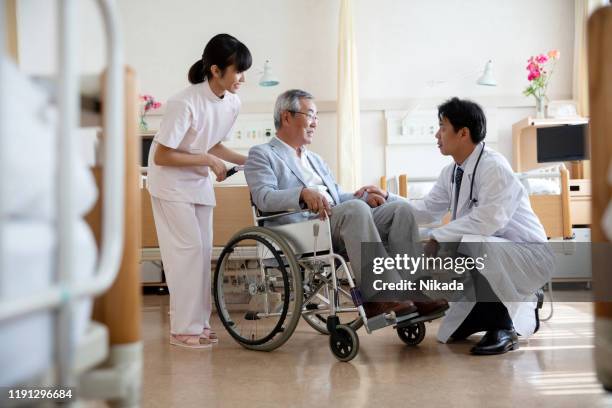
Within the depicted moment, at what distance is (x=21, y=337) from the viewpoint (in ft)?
2.00

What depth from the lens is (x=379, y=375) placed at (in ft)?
6.66

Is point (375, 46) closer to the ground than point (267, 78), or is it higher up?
higher up

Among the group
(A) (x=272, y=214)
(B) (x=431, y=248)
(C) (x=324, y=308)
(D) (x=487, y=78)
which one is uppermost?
(D) (x=487, y=78)

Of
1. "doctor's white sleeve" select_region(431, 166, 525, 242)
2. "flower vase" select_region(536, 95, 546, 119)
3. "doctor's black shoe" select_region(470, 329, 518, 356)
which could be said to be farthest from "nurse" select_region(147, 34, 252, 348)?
"flower vase" select_region(536, 95, 546, 119)

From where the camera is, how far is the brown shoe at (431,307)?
2.29 m

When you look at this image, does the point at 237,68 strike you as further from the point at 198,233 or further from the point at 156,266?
the point at 156,266

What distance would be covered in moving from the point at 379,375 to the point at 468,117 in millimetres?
1157

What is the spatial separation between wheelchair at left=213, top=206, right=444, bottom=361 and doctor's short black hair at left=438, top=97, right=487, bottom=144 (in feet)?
2.42

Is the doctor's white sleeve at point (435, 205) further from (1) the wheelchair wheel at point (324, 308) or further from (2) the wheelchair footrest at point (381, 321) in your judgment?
(2) the wheelchair footrest at point (381, 321)

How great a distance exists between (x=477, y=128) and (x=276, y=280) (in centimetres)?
105

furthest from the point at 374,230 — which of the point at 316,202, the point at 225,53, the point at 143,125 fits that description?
the point at 143,125

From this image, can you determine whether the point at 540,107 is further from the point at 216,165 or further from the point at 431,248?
the point at 216,165

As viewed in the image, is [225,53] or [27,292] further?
[225,53]

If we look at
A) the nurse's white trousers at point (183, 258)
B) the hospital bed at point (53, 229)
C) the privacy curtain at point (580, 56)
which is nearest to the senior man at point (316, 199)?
the nurse's white trousers at point (183, 258)
